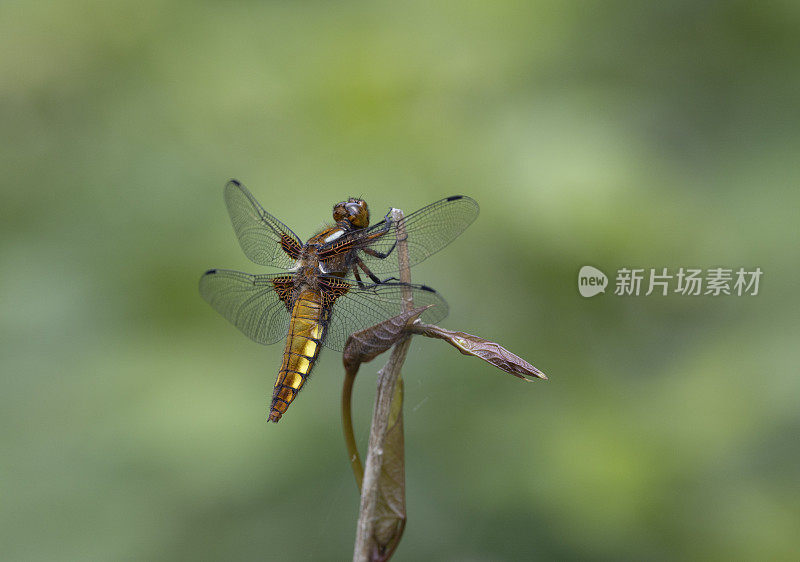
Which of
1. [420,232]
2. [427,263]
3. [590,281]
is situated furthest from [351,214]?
[590,281]

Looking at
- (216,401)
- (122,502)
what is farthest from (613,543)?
(122,502)

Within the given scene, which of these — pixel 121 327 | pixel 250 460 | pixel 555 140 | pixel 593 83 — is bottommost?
pixel 250 460

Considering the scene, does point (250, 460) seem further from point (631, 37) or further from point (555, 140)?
point (631, 37)

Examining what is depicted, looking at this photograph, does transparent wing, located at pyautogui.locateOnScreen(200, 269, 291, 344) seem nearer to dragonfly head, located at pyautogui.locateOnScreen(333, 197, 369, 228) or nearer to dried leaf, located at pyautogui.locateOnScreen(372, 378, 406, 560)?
dragonfly head, located at pyautogui.locateOnScreen(333, 197, 369, 228)

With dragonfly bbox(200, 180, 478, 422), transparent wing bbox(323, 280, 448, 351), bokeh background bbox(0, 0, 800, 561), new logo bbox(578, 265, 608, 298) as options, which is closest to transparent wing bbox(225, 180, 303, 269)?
dragonfly bbox(200, 180, 478, 422)

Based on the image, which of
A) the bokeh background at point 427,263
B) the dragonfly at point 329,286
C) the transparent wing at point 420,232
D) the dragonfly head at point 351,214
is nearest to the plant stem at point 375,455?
the dragonfly at point 329,286

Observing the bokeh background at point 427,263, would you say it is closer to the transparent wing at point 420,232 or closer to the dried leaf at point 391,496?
the transparent wing at point 420,232

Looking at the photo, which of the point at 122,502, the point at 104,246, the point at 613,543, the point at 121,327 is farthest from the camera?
the point at 104,246

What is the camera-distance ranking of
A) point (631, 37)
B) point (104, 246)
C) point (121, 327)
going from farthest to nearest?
point (631, 37)
point (104, 246)
point (121, 327)
